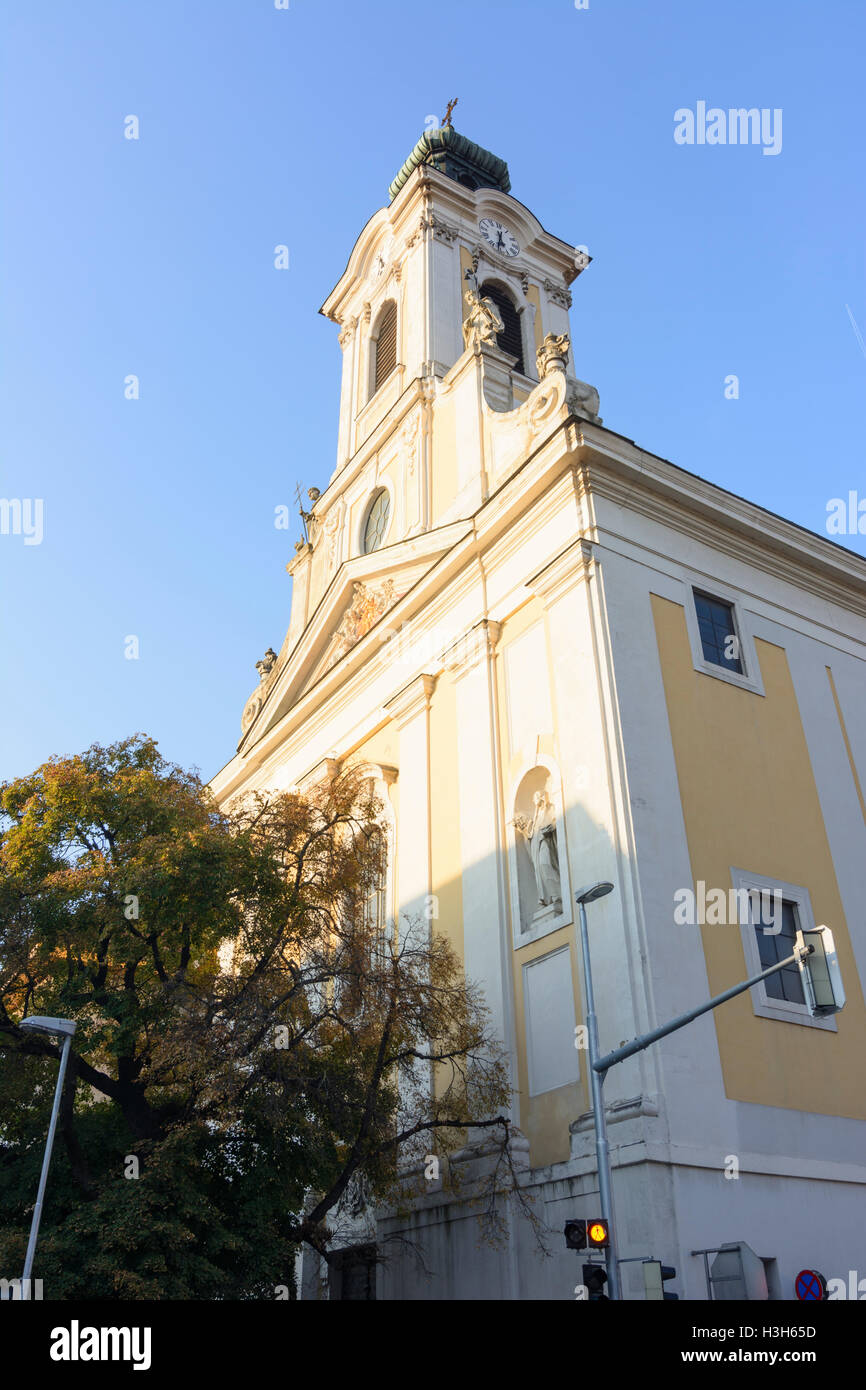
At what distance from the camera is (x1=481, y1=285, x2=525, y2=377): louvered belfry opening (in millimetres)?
32500

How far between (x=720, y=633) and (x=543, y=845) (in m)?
5.30

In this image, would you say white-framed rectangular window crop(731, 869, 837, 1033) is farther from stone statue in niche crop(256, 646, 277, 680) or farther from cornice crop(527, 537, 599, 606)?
stone statue in niche crop(256, 646, 277, 680)

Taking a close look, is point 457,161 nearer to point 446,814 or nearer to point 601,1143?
point 446,814

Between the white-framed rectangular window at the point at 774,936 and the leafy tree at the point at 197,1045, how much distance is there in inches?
157

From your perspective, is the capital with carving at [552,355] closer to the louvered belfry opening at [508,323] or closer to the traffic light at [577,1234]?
the louvered belfry opening at [508,323]

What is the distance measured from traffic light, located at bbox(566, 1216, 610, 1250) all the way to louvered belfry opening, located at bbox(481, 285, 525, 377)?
2500 cm

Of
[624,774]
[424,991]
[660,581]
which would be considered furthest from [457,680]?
[424,991]

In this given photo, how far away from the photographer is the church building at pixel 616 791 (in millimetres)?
14742

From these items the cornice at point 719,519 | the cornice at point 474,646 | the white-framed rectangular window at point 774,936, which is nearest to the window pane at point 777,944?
the white-framed rectangular window at point 774,936

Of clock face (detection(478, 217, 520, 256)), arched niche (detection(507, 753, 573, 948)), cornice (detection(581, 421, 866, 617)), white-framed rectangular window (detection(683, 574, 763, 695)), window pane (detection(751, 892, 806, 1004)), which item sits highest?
clock face (detection(478, 217, 520, 256))

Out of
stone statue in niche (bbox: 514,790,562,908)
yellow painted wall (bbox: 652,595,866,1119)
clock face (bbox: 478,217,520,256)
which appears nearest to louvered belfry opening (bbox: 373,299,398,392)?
clock face (bbox: 478,217,520,256)

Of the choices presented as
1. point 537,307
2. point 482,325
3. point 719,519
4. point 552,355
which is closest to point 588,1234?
point 719,519

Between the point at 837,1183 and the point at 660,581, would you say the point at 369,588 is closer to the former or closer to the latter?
the point at 660,581

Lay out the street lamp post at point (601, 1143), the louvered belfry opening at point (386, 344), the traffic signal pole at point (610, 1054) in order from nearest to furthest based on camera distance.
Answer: the traffic signal pole at point (610, 1054) < the street lamp post at point (601, 1143) < the louvered belfry opening at point (386, 344)
